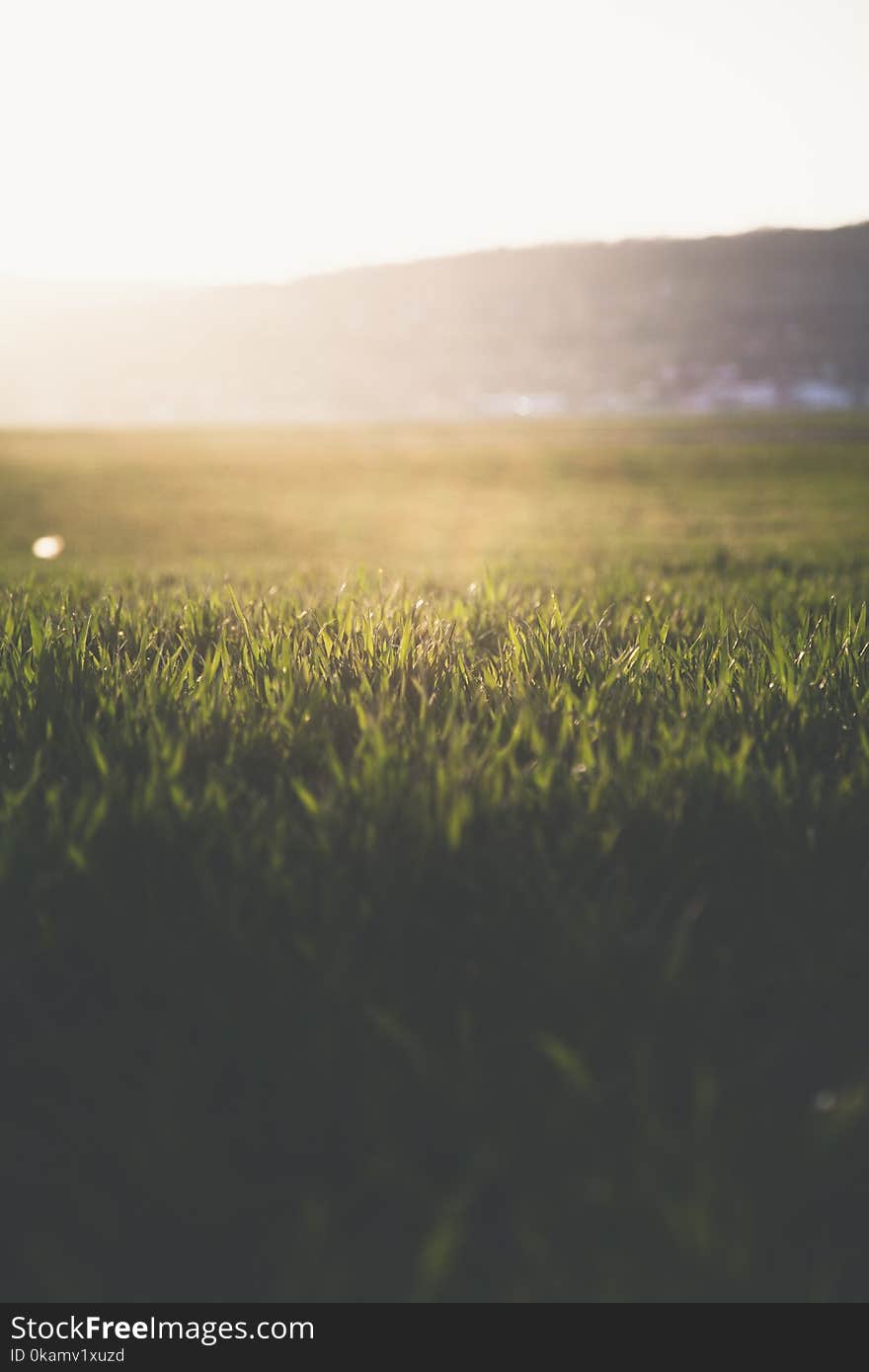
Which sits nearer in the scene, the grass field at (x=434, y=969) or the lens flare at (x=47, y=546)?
the grass field at (x=434, y=969)

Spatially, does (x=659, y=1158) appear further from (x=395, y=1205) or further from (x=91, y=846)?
(x=91, y=846)

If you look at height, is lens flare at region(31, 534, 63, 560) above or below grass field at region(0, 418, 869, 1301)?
above

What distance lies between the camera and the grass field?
139 centimetres

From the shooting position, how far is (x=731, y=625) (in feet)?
14.0

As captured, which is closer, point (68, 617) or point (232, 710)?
point (232, 710)

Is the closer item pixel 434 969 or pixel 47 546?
pixel 434 969

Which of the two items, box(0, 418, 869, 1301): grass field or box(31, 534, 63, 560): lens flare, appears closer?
box(0, 418, 869, 1301): grass field

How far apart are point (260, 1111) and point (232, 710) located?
146cm

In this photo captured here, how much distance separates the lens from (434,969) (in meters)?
1.88

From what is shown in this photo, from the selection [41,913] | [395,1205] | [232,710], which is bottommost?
[395,1205]

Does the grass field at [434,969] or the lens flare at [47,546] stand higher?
the lens flare at [47,546]

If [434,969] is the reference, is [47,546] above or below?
above

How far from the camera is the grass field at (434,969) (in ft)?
4.56

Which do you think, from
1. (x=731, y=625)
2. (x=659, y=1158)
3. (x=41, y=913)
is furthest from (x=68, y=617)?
(x=659, y=1158)
